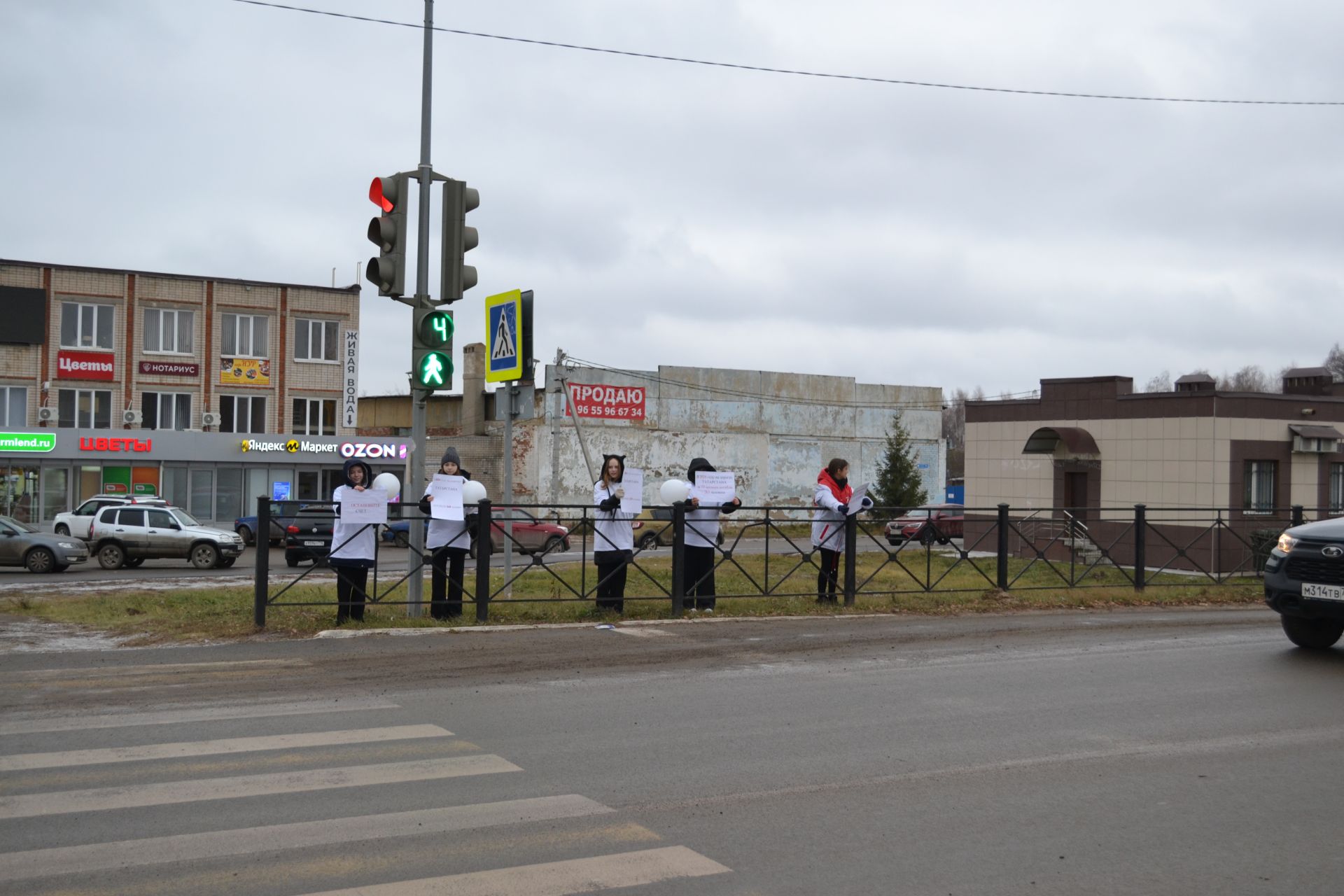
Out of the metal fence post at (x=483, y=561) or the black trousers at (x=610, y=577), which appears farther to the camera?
the black trousers at (x=610, y=577)

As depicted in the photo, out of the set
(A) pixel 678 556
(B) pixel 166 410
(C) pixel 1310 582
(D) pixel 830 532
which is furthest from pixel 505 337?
(B) pixel 166 410

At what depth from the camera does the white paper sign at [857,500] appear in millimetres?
14398

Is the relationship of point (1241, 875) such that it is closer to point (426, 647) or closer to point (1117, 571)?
point (426, 647)

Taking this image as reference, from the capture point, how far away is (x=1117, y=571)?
17.9 m

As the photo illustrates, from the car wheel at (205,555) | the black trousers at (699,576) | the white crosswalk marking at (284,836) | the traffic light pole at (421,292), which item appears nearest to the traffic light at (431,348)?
the traffic light pole at (421,292)

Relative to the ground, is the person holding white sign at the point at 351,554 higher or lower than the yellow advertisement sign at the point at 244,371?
lower

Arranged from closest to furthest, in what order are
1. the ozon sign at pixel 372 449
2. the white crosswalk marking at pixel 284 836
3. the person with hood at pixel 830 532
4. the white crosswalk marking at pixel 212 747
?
the white crosswalk marking at pixel 284 836
the white crosswalk marking at pixel 212 747
the person with hood at pixel 830 532
the ozon sign at pixel 372 449

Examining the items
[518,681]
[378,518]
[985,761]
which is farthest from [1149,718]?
[378,518]

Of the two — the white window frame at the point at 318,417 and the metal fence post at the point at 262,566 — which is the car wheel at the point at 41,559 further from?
the white window frame at the point at 318,417

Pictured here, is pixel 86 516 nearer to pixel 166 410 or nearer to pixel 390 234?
pixel 166 410

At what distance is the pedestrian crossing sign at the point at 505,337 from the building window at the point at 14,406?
35343 millimetres

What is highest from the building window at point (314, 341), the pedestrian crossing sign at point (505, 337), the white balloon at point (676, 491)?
the building window at point (314, 341)

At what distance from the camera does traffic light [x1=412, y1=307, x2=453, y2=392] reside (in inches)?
477

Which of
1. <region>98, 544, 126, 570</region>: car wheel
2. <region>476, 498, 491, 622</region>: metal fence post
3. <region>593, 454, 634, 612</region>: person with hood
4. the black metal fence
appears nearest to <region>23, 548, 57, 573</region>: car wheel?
<region>98, 544, 126, 570</region>: car wheel
